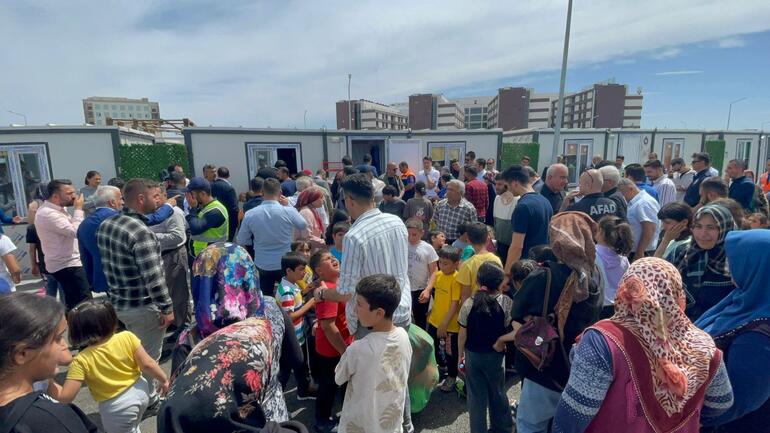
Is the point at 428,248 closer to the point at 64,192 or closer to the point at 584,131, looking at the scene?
the point at 64,192

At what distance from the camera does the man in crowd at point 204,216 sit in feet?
15.4

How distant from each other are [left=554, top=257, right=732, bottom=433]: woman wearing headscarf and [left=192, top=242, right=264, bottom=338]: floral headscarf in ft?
5.68

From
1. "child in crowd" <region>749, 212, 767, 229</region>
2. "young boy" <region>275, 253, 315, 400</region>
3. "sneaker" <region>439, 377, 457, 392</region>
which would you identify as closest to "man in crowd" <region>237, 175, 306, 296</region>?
"young boy" <region>275, 253, 315, 400</region>

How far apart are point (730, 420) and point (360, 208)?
2.29 metres

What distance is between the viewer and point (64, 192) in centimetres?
433

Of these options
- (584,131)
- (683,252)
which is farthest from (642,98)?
(683,252)

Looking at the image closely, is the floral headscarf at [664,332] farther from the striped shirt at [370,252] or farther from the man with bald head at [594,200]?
the man with bald head at [594,200]

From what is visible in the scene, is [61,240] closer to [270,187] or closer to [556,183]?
[270,187]

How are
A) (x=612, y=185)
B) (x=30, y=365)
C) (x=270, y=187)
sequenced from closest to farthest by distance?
(x=30, y=365) < (x=270, y=187) < (x=612, y=185)

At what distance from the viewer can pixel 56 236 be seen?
172 inches

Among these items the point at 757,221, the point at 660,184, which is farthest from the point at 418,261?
the point at 660,184

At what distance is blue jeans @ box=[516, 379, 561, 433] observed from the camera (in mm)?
2305

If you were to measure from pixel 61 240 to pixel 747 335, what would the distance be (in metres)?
5.91

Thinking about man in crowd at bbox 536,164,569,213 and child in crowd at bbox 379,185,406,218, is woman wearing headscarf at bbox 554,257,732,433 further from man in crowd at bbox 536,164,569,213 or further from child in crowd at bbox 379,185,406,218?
child in crowd at bbox 379,185,406,218
